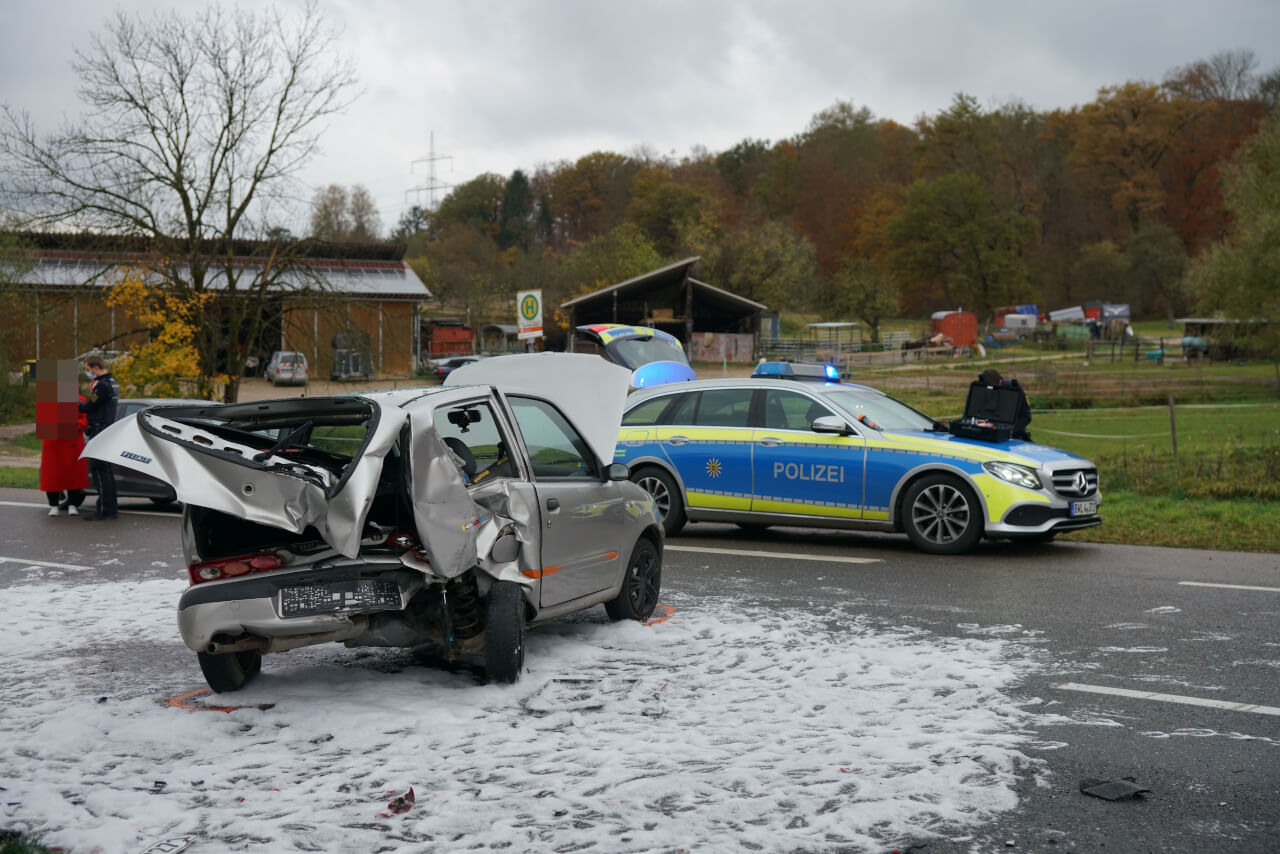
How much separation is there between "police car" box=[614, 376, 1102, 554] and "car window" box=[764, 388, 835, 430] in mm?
12

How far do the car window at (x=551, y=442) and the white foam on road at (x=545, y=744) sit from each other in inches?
43.9

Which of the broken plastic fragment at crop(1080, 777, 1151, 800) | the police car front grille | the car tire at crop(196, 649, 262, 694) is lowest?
the broken plastic fragment at crop(1080, 777, 1151, 800)

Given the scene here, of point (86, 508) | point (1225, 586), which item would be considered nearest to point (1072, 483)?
point (1225, 586)

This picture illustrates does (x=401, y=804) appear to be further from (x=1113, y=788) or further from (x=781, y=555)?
(x=781, y=555)

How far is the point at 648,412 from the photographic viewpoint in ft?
44.4

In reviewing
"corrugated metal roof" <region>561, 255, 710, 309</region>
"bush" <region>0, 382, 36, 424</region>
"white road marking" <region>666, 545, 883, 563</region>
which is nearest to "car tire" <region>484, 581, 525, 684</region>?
"white road marking" <region>666, 545, 883, 563</region>

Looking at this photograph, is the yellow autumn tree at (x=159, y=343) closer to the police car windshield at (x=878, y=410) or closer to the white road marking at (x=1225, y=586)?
the police car windshield at (x=878, y=410)

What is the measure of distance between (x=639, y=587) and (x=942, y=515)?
4.53m

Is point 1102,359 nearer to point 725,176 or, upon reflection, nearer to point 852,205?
point 852,205

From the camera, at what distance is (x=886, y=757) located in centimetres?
530

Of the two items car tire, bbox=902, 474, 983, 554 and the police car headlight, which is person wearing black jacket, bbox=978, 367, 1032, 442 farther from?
car tire, bbox=902, 474, 983, 554

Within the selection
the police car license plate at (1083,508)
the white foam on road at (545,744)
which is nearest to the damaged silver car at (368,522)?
the white foam on road at (545,744)

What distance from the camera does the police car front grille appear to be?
11609 millimetres

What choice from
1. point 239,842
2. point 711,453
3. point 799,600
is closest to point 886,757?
point 239,842
